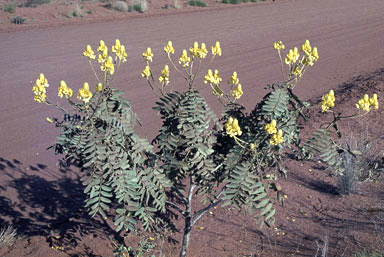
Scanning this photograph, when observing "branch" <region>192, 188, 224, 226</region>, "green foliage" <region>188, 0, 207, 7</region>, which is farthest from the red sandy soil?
"green foliage" <region>188, 0, 207, 7</region>

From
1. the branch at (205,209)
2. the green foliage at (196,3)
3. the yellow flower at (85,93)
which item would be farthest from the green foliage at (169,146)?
the green foliage at (196,3)

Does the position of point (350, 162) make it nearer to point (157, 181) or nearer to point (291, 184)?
point (291, 184)

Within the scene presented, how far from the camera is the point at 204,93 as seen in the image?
33.4 feet

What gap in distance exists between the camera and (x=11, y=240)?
4621mm

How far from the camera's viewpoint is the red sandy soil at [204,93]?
483 cm

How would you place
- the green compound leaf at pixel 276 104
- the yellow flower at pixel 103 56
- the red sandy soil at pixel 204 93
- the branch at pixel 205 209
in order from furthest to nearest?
1. the red sandy soil at pixel 204 93
2. the branch at pixel 205 209
3. the green compound leaf at pixel 276 104
4. the yellow flower at pixel 103 56

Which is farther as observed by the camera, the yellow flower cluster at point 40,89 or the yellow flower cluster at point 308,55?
the yellow flower cluster at point 308,55

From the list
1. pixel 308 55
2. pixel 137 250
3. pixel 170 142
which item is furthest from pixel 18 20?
pixel 308 55

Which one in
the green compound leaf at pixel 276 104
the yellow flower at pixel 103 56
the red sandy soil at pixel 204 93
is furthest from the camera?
the red sandy soil at pixel 204 93

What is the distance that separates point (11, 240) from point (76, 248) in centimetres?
70

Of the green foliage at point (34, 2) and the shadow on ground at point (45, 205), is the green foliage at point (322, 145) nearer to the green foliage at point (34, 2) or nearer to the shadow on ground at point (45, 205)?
the shadow on ground at point (45, 205)

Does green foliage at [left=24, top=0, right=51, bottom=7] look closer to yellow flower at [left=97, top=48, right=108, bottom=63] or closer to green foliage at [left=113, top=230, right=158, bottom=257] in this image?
green foliage at [left=113, top=230, right=158, bottom=257]

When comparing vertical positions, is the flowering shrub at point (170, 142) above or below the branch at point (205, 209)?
above

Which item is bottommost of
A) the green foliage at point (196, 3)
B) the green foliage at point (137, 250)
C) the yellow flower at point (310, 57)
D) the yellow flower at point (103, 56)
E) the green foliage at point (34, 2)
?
the green foliage at point (137, 250)
